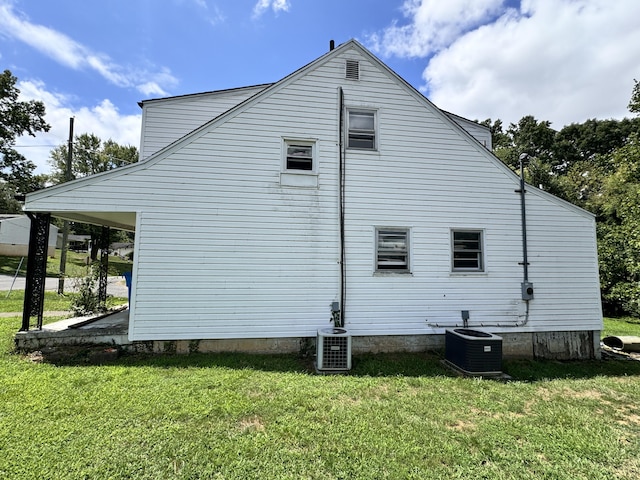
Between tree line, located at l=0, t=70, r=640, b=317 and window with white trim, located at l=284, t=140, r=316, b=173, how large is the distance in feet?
40.1

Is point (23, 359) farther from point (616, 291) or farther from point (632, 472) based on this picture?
point (616, 291)

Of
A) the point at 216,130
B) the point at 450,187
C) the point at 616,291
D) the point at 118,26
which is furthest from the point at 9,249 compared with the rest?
the point at 616,291


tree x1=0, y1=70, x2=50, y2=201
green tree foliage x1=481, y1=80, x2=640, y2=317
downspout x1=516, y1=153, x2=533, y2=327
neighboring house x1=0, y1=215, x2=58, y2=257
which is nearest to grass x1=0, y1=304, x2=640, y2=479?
downspout x1=516, y1=153, x2=533, y2=327

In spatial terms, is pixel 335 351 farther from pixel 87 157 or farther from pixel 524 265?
pixel 87 157

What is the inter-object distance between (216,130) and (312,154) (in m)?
2.36

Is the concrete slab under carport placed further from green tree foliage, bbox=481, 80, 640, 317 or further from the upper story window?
green tree foliage, bbox=481, 80, 640, 317

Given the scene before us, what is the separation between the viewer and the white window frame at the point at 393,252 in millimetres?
7297

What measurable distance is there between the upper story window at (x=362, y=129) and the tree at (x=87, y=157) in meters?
34.7

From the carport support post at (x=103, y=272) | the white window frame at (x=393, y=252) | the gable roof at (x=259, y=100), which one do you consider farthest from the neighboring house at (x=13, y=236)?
the white window frame at (x=393, y=252)

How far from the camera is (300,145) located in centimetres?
740

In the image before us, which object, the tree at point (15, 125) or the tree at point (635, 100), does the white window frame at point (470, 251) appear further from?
the tree at point (15, 125)

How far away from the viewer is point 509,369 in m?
6.59

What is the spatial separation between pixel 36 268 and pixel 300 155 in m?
6.48

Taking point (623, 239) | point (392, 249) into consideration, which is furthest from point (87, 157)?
point (623, 239)
